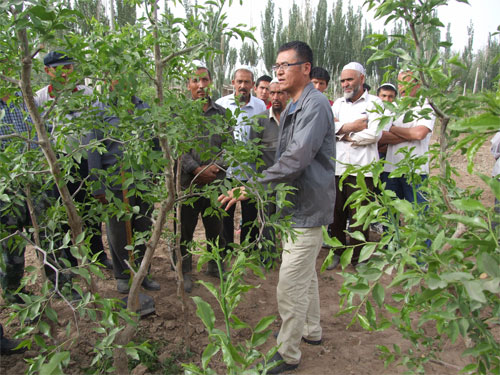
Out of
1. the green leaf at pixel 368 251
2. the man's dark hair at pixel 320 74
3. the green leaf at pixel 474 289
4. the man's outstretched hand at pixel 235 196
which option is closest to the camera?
the green leaf at pixel 474 289

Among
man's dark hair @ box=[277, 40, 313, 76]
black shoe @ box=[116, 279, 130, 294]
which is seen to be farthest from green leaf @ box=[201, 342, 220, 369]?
black shoe @ box=[116, 279, 130, 294]

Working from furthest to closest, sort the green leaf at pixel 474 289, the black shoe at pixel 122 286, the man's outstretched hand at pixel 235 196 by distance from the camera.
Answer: the black shoe at pixel 122 286
the man's outstretched hand at pixel 235 196
the green leaf at pixel 474 289

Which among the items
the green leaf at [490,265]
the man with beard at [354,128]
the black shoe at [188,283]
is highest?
the green leaf at [490,265]

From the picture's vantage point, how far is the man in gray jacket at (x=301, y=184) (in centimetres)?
213

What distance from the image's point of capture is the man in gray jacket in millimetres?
2133

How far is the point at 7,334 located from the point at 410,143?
3724mm

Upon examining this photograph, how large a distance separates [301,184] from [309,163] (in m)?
0.16

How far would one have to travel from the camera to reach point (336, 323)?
293 centimetres

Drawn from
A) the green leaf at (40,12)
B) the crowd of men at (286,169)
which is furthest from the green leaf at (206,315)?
the green leaf at (40,12)

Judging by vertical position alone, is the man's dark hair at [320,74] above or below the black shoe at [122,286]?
above

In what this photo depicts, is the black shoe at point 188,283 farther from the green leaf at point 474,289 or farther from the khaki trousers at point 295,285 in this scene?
the green leaf at point 474,289

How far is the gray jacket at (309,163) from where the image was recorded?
2102 mm

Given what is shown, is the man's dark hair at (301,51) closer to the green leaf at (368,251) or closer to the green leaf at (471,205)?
the green leaf at (368,251)

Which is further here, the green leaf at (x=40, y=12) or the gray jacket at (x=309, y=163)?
the gray jacket at (x=309, y=163)
